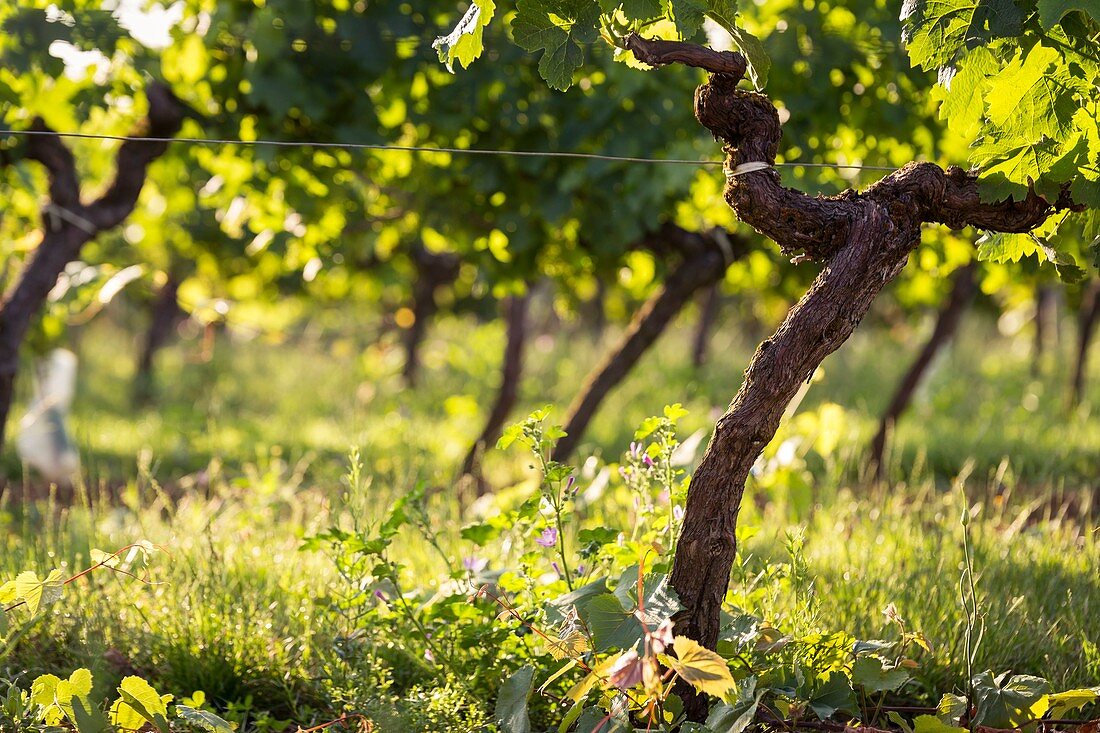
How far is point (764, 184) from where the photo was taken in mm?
2150

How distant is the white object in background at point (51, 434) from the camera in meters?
5.52

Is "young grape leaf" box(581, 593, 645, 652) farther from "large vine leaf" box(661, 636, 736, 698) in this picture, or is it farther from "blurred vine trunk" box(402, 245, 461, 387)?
"blurred vine trunk" box(402, 245, 461, 387)

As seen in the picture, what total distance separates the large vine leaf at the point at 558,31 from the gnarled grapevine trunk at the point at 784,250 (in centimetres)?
11

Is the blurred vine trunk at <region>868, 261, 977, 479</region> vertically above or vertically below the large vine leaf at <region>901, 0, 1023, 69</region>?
below

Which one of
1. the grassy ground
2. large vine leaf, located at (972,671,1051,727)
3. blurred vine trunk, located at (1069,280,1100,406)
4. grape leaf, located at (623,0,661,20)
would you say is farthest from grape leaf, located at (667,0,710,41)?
blurred vine trunk, located at (1069,280,1100,406)

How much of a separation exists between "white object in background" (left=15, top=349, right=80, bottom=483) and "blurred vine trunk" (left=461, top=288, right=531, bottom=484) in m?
2.12

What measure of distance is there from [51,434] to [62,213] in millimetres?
1984

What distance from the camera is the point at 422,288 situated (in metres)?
9.22

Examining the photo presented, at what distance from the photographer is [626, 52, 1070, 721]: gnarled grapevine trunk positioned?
6.88ft

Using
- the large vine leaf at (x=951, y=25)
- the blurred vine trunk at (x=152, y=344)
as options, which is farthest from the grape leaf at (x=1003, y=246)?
the blurred vine trunk at (x=152, y=344)

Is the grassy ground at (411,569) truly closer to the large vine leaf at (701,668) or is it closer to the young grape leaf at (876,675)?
the young grape leaf at (876,675)

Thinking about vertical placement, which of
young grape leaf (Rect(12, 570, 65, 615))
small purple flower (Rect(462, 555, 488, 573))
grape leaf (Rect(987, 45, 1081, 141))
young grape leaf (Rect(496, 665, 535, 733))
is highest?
grape leaf (Rect(987, 45, 1081, 141))

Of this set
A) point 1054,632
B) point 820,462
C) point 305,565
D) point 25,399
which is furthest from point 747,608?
point 25,399

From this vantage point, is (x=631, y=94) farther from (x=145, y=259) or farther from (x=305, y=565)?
(x=145, y=259)
